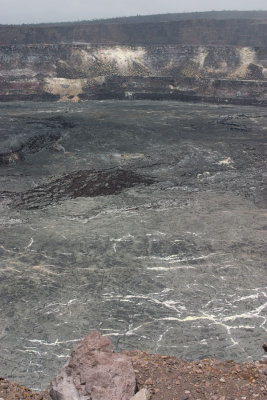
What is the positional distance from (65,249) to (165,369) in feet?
27.1

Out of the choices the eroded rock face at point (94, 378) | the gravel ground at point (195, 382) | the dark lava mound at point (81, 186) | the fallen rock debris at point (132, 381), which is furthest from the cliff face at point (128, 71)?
the eroded rock face at point (94, 378)

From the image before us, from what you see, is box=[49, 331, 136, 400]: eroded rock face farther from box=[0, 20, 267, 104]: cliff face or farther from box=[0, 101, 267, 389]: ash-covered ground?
box=[0, 20, 267, 104]: cliff face

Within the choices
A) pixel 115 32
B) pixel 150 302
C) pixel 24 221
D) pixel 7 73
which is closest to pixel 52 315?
pixel 150 302

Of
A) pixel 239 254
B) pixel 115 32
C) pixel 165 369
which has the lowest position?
pixel 239 254

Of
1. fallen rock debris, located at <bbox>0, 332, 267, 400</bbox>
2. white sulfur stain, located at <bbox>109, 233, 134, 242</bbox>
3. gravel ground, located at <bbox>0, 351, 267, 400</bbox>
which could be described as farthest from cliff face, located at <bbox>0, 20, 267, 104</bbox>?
fallen rock debris, located at <bbox>0, 332, 267, 400</bbox>

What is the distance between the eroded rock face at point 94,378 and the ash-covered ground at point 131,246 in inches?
123

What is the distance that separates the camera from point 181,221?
16.2 meters

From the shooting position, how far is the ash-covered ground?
976 centimetres

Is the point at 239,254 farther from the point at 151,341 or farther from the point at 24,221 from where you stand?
the point at 24,221

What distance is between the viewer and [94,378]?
17.8 ft

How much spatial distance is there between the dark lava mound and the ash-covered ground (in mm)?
96

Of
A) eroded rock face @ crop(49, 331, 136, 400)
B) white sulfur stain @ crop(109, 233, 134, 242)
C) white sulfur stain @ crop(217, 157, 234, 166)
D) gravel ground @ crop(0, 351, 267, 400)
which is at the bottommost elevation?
white sulfur stain @ crop(217, 157, 234, 166)

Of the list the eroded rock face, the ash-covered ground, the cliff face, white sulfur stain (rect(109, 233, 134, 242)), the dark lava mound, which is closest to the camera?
the eroded rock face

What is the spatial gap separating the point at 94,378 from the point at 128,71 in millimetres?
55343
